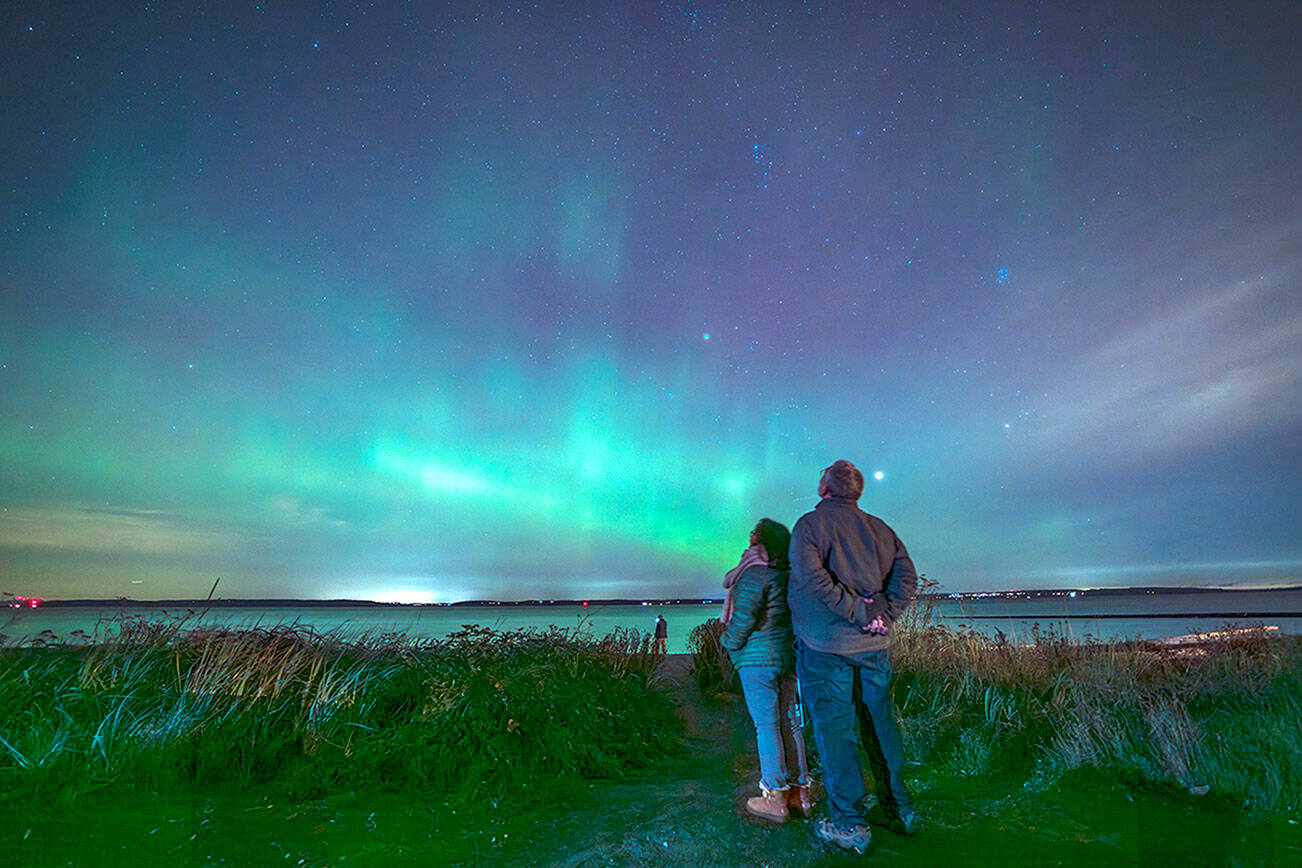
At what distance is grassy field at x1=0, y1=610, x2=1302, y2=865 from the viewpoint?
4.41m

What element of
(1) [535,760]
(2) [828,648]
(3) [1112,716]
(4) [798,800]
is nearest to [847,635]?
(2) [828,648]

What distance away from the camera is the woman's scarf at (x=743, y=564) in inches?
194

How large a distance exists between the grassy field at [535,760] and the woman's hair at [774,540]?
66.0 inches

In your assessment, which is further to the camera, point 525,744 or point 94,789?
point 525,744

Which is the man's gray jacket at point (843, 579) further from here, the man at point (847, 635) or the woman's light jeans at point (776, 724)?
the woman's light jeans at point (776, 724)

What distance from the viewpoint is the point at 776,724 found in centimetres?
480

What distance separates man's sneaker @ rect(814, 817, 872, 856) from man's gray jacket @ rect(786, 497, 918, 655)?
1007 mm

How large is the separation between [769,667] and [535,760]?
2168mm

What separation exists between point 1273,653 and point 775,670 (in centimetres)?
589

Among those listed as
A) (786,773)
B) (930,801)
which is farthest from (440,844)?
(930,801)

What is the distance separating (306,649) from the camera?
7262 mm

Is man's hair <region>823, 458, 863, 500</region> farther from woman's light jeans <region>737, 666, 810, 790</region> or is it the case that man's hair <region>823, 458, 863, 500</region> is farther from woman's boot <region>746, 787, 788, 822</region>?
woman's boot <region>746, 787, 788, 822</region>

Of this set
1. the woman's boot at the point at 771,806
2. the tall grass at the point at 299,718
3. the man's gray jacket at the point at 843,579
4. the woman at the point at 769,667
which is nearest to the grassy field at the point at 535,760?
the tall grass at the point at 299,718

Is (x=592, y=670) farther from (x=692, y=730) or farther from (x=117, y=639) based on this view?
(x=117, y=639)
